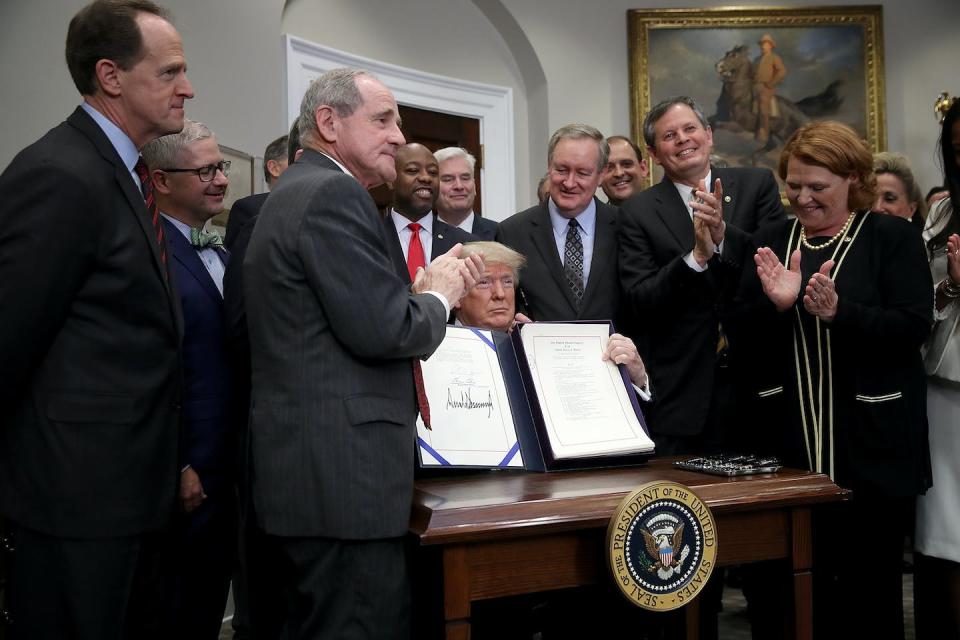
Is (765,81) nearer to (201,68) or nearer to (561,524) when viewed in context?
(201,68)

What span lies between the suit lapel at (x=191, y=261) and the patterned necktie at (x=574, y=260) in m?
1.32

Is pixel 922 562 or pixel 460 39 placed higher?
pixel 460 39

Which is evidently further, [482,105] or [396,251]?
[482,105]

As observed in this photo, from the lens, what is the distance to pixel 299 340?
2.27 meters

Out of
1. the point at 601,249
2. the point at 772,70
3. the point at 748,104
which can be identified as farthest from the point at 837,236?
the point at 772,70

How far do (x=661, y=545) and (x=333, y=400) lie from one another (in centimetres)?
84

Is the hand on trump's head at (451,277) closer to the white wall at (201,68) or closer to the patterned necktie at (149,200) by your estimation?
A: the patterned necktie at (149,200)

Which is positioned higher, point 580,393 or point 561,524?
point 580,393

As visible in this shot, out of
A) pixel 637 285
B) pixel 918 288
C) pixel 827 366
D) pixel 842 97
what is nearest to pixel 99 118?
pixel 637 285

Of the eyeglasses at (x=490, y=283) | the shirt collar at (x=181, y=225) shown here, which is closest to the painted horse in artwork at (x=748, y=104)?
the eyeglasses at (x=490, y=283)

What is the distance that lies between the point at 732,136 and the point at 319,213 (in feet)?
22.1

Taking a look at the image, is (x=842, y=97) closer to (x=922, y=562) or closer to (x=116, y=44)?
(x=922, y=562)

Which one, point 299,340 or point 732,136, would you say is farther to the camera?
point 732,136

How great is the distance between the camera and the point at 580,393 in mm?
2820
